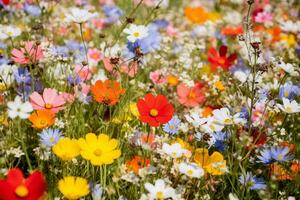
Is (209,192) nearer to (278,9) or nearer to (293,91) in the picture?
(293,91)

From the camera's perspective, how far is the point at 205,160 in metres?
1.78

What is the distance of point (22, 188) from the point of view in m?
1.38

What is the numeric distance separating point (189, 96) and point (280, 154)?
2.26ft

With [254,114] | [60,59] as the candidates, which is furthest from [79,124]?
[254,114]

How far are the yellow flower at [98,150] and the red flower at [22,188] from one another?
0.20m

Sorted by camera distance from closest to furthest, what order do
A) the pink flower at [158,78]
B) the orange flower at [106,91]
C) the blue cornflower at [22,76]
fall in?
the orange flower at [106,91] < the blue cornflower at [22,76] < the pink flower at [158,78]

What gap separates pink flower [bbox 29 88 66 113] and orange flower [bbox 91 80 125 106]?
0.12 metres

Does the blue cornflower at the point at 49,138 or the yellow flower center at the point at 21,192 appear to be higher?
the blue cornflower at the point at 49,138

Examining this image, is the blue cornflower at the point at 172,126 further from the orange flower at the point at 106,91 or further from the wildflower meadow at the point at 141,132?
the orange flower at the point at 106,91

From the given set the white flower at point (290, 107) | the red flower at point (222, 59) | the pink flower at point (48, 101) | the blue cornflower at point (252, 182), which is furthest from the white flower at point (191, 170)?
the red flower at point (222, 59)

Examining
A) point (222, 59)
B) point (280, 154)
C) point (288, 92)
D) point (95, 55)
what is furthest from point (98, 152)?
point (222, 59)

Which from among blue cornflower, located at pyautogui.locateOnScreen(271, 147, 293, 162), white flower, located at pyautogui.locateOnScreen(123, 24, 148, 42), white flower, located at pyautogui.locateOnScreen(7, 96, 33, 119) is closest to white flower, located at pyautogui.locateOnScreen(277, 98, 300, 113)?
blue cornflower, located at pyautogui.locateOnScreen(271, 147, 293, 162)

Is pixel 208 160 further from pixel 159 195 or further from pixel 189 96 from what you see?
pixel 189 96

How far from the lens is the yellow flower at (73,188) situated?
1.43 meters
